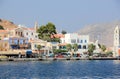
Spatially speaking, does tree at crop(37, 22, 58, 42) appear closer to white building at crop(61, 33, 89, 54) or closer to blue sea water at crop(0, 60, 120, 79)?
white building at crop(61, 33, 89, 54)

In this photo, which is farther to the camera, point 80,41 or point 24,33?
point 80,41

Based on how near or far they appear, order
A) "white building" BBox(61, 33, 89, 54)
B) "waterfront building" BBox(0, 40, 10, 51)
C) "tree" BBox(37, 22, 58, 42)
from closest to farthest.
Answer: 1. "waterfront building" BBox(0, 40, 10, 51)
2. "white building" BBox(61, 33, 89, 54)
3. "tree" BBox(37, 22, 58, 42)

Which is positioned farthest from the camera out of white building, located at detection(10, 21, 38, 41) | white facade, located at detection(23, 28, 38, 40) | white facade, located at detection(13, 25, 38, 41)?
white facade, located at detection(23, 28, 38, 40)

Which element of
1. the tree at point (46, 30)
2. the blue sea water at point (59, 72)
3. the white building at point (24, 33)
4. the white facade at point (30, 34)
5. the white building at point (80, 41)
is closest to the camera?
the blue sea water at point (59, 72)

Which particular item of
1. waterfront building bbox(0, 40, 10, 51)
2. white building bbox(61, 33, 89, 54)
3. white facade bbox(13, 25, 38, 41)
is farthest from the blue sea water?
white building bbox(61, 33, 89, 54)

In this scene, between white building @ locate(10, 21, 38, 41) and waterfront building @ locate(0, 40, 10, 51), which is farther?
white building @ locate(10, 21, 38, 41)

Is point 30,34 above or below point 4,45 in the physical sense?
above

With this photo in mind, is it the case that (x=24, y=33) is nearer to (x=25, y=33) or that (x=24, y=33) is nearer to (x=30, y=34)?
(x=25, y=33)

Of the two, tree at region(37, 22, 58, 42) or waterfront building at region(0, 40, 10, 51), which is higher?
tree at region(37, 22, 58, 42)

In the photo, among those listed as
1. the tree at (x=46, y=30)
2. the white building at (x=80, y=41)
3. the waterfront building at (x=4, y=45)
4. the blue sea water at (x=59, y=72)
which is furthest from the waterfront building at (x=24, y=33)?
the blue sea water at (x=59, y=72)

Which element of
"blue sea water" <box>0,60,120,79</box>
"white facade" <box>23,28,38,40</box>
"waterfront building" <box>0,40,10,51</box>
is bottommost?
"blue sea water" <box>0,60,120,79</box>

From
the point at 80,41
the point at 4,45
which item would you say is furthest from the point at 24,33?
the point at 80,41

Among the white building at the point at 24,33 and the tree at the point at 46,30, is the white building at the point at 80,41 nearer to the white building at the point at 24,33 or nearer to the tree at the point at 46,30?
the tree at the point at 46,30

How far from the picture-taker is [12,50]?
14462 centimetres
